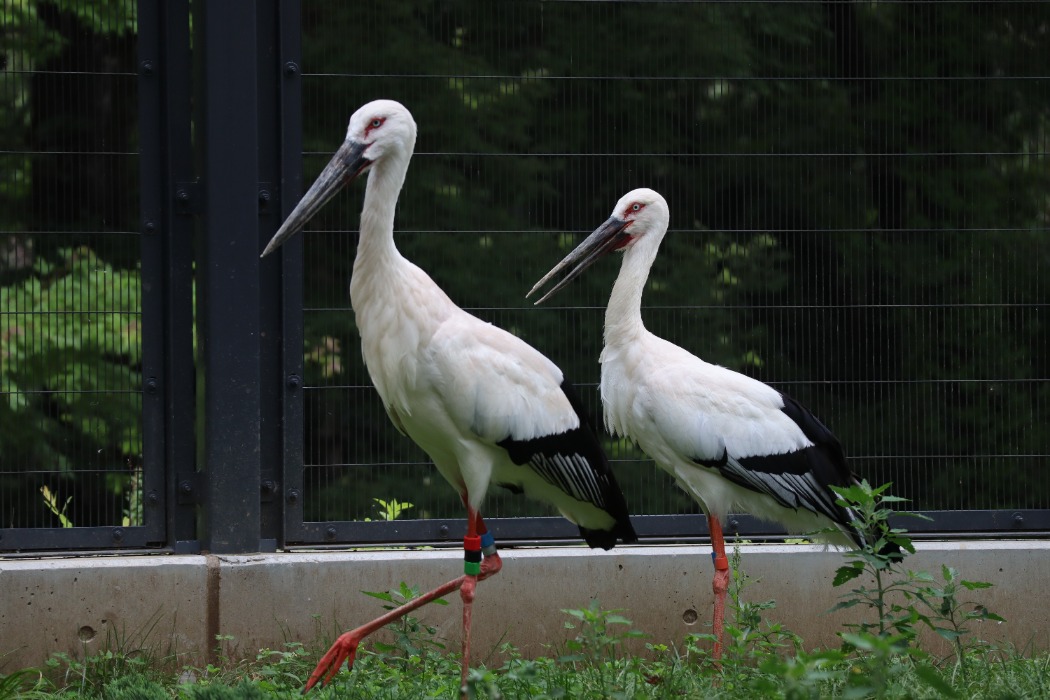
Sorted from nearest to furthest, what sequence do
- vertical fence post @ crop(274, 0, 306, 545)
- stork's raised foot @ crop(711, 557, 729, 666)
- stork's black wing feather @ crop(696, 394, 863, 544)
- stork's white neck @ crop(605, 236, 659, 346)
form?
stork's raised foot @ crop(711, 557, 729, 666) < stork's black wing feather @ crop(696, 394, 863, 544) < stork's white neck @ crop(605, 236, 659, 346) < vertical fence post @ crop(274, 0, 306, 545)

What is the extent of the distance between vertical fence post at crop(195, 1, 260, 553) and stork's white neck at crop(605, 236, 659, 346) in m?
1.52

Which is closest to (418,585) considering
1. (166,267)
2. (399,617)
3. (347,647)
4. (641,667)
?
(399,617)

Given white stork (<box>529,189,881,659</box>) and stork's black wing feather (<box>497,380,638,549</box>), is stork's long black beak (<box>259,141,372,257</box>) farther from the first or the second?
white stork (<box>529,189,881,659</box>)

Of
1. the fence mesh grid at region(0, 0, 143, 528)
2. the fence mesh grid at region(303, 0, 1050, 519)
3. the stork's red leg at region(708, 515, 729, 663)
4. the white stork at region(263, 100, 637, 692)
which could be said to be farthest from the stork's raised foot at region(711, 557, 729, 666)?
the fence mesh grid at region(0, 0, 143, 528)

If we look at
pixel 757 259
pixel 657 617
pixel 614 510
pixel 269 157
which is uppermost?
pixel 269 157

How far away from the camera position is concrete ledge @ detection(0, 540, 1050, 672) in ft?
18.6

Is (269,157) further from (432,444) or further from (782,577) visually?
(782,577)

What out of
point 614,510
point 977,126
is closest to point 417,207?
point 614,510

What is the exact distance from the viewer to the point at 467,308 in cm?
639

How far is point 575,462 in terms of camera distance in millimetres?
5555

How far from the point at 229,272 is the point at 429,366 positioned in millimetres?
1305

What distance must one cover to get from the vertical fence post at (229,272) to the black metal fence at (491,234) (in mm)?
13

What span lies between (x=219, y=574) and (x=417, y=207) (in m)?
1.79

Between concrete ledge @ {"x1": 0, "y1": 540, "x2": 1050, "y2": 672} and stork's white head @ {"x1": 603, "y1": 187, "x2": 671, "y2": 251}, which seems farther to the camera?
stork's white head @ {"x1": 603, "y1": 187, "x2": 671, "y2": 251}
